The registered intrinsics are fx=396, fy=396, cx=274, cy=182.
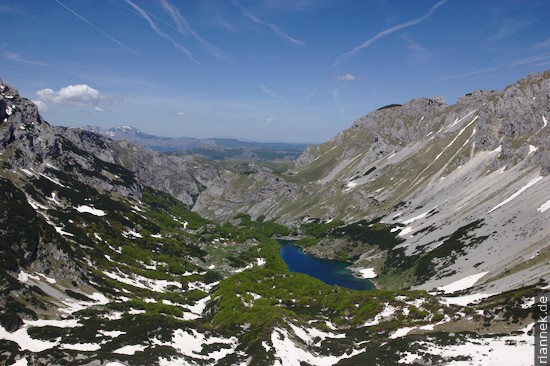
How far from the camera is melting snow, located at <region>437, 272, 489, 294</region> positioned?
116188mm

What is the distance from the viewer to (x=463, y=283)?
120m

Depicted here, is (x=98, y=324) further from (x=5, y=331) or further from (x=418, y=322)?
(x=418, y=322)

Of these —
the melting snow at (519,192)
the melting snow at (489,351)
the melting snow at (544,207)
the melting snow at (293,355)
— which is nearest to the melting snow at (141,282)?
the melting snow at (293,355)

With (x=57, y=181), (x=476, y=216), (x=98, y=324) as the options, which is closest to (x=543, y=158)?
(x=476, y=216)

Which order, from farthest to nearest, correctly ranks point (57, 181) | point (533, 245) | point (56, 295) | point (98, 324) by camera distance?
point (57, 181)
point (533, 245)
point (56, 295)
point (98, 324)

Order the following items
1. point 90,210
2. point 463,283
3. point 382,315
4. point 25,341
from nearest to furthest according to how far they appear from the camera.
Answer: point 25,341, point 382,315, point 463,283, point 90,210

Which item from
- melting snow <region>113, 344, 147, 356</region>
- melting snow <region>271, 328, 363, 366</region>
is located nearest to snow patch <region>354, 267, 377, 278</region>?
melting snow <region>271, 328, 363, 366</region>

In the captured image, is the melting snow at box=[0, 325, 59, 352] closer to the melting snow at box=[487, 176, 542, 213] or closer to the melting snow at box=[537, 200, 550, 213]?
the melting snow at box=[537, 200, 550, 213]

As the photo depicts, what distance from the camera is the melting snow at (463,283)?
381ft

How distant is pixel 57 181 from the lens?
19725 cm

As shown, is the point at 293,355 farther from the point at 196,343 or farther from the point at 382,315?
the point at 382,315

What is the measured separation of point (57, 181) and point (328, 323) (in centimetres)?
16338

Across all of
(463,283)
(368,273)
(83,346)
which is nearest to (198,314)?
(83,346)

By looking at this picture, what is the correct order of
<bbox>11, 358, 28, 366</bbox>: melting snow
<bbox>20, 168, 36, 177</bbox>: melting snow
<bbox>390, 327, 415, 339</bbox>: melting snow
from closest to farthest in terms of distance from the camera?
<bbox>11, 358, 28, 366</bbox>: melting snow → <bbox>390, 327, 415, 339</bbox>: melting snow → <bbox>20, 168, 36, 177</bbox>: melting snow
